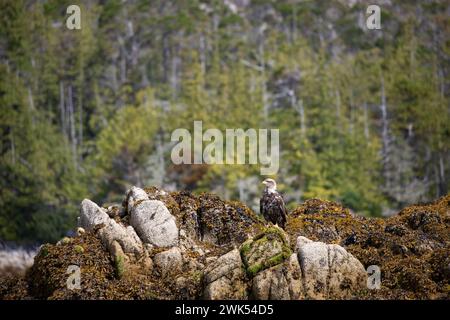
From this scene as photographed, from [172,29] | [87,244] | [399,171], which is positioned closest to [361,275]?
[87,244]

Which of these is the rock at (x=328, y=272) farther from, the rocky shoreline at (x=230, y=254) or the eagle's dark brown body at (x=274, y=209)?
the eagle's dark brown body at (x=274, y=209)

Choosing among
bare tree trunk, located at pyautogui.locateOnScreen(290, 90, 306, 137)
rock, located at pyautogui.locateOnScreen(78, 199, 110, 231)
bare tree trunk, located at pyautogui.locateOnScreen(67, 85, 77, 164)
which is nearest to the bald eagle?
rock, located at pyautogui.locateOnScreen(78, 199, 110, 231)

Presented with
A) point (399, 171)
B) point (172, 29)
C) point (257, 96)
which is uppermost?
point (172, 29)

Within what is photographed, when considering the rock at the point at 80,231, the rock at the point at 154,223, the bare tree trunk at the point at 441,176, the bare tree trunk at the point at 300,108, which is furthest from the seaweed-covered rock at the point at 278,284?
the bare tree trunk at the point at 300,108

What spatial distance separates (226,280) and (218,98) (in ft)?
242

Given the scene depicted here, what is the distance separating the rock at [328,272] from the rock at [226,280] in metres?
1.38

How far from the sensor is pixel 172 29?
395 feet

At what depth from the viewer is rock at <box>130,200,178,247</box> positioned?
23.2 m

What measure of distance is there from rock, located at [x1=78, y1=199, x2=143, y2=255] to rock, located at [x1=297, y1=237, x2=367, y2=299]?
397 cm

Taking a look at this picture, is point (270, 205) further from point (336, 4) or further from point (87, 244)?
point (336, 4)

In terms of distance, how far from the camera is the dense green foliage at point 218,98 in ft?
265

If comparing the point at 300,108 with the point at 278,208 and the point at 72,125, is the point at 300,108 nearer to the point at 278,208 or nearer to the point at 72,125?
the point at 72,125

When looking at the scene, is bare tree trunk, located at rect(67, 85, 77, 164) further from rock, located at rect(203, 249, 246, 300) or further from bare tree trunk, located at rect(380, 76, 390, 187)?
rock, located at rect(203, 249, 246, 300)

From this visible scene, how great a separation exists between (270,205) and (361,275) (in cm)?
367
